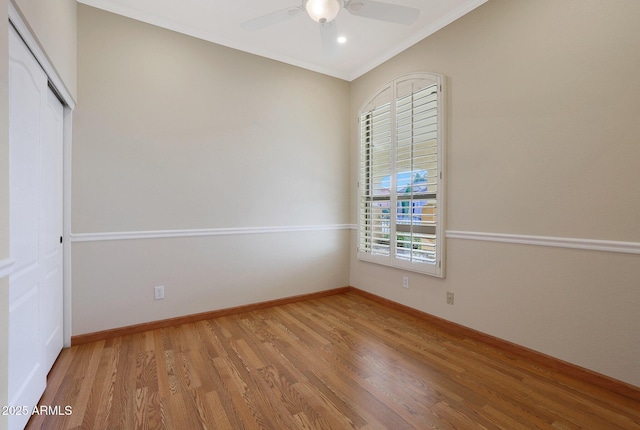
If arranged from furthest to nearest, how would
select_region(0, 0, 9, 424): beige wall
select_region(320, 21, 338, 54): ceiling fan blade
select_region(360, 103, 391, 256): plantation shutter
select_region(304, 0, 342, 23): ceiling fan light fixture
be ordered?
select_region(360, 103, 391, 256): plantation shutter → select_region(320, 21, 338, 54): ceiling fan blade → select_region(304, 0, 342, 23): ceiling fan light fixture → select_region(0, 0, 9, 424): beige wall

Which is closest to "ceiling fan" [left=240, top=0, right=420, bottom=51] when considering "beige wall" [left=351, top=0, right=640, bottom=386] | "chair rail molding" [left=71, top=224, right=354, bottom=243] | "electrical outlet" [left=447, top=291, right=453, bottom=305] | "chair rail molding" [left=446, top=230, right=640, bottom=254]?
"beige wall" [left=351, top=0, right=640, bottom=386]

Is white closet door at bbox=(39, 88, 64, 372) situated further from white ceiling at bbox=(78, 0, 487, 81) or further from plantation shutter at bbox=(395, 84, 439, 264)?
plantation shutter at bbox=(395, 84, 439, 264)

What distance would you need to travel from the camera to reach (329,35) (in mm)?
2170

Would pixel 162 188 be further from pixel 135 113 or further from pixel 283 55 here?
pixel 283 55

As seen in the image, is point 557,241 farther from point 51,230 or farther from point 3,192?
point 51,230

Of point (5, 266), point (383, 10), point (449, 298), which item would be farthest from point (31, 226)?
point (449, 298)

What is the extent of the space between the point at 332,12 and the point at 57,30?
176cm

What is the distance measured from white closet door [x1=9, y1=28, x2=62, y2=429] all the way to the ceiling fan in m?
1.36

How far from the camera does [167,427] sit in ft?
5.16

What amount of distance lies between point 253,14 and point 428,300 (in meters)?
3.19

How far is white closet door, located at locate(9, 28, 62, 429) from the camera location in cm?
146

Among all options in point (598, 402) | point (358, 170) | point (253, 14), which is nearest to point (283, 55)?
point (253, 14)

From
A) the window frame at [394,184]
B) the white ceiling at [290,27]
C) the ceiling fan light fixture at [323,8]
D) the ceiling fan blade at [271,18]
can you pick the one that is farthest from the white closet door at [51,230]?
the window frame at [394,184]

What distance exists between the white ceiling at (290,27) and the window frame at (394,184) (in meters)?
0.42
